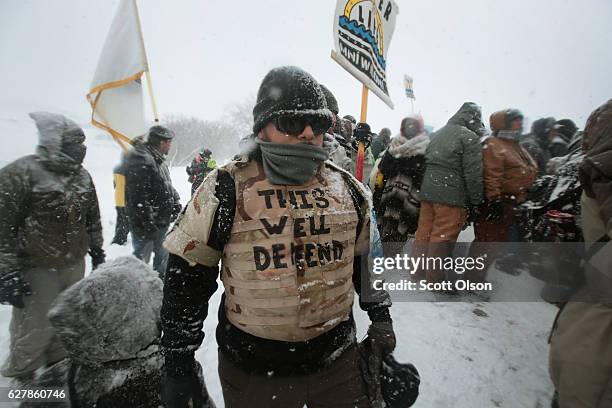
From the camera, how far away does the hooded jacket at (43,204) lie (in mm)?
2316

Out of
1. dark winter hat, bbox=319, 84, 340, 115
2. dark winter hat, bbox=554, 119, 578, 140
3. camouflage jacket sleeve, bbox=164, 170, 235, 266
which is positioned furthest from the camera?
dark winter hat, bbox=554, 119, 578, 140

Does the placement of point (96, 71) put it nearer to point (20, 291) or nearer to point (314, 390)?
point (20, 291)

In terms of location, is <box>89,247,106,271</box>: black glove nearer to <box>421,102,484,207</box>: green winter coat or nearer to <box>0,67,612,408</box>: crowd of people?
<box>0,67,612,408</box>: crowd of people

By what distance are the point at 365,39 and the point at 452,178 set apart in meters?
2.07

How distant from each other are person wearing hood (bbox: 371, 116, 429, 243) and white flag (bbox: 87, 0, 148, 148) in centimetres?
372

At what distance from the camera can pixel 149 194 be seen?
408cm

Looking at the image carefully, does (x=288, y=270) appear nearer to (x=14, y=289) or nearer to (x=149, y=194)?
(x=14, y=289)

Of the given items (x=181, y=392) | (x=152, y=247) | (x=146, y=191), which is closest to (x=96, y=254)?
(x=146, y=191)

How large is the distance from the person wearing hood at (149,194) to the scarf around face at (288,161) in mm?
3311

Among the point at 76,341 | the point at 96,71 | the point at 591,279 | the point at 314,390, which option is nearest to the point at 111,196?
the point at 96,71

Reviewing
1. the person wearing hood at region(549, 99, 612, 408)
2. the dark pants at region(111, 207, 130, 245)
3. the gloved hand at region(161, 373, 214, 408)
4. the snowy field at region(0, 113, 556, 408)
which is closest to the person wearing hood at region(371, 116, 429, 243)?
the snowy field at region(0, 113, 556, 408)

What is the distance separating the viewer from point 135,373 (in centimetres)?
155

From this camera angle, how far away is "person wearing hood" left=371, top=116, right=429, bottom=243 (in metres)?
4.52

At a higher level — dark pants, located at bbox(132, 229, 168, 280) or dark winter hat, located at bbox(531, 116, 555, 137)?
dark winter hat, located at bbox(531, 116, 555, 137)
